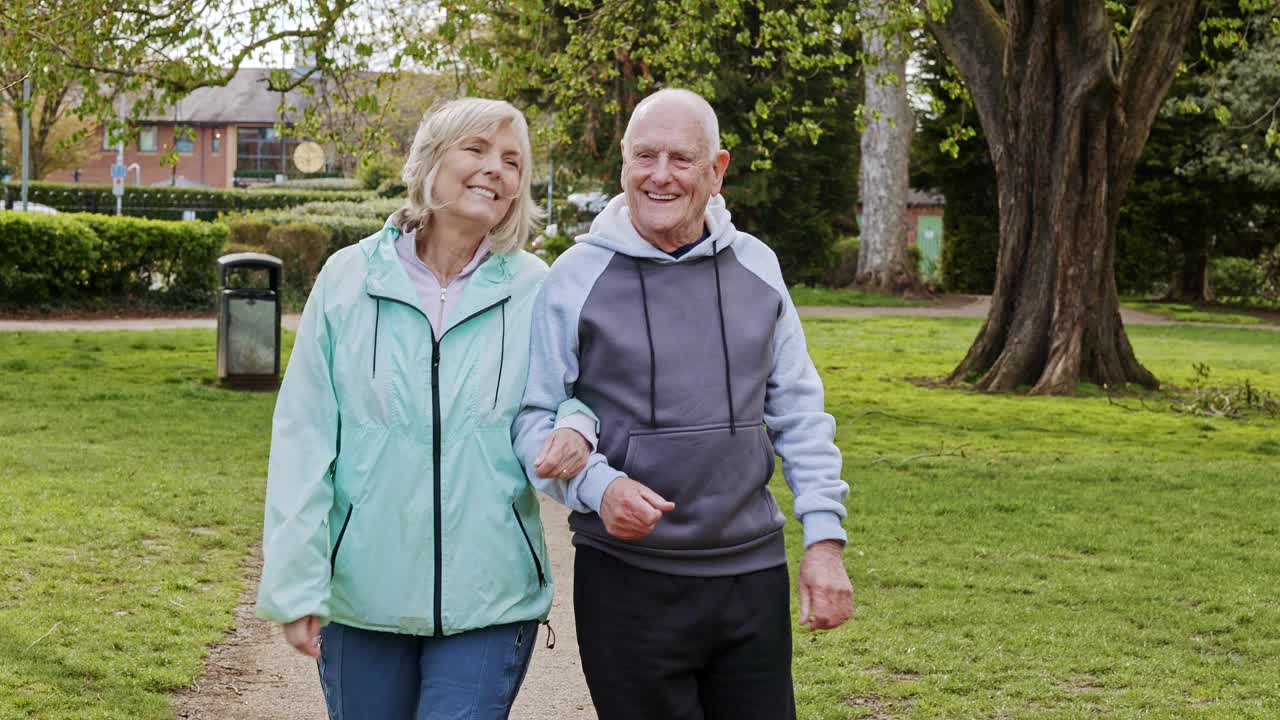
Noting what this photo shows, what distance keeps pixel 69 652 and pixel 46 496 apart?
3.03 metres

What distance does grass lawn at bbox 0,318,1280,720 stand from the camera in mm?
5371

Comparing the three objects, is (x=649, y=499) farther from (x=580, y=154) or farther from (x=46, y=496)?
(x=580, y=154)

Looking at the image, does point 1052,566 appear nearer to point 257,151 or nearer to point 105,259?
point 105,259

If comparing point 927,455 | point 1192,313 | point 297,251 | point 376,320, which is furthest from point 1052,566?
point 1192,313

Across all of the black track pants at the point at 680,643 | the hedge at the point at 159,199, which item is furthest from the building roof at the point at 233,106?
the black track pants at the point at 680,643

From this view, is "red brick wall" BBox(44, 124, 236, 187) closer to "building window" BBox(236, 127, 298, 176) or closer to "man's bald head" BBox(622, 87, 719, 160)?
"building window" BBox(236, 127, 298, 176)

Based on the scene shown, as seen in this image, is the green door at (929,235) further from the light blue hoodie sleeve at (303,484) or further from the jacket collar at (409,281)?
the light blue hoodie sleeve at (303,484)

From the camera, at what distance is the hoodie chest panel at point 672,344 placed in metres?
2.75

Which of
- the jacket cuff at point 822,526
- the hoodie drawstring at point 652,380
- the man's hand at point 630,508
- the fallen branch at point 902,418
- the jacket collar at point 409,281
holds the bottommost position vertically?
the fallen branch at point 902,418

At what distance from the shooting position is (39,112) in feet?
185

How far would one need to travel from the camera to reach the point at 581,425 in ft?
8.95

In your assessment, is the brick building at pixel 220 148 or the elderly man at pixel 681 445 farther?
the brick building at pixel 220 148

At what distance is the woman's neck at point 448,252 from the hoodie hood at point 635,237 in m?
0.23

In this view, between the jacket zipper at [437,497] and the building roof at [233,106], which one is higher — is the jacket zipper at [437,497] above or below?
below
